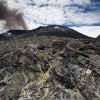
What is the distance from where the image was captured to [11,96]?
27000 mm

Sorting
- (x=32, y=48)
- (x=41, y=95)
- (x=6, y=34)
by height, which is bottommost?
(x=6, y=34)

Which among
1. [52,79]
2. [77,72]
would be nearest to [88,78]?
[77,72]

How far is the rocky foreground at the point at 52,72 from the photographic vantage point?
27125 millimetres

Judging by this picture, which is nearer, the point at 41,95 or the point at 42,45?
the point at 41,95

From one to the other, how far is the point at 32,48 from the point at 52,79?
7109mm

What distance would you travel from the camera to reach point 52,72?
99.8 feet

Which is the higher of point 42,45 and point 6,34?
point 42,45

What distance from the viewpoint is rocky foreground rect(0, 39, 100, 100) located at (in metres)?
27.1

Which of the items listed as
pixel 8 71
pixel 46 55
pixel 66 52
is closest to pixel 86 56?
pixel 66 52

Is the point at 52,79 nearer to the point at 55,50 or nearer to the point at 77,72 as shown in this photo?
the point at 77,72

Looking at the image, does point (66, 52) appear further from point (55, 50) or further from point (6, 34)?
point (6, 34)

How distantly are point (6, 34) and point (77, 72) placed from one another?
82998 mm

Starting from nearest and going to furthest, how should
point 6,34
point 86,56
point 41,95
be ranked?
point 41,95, point 86,56, point 6,34

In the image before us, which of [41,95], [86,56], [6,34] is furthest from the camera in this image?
[6,34]
